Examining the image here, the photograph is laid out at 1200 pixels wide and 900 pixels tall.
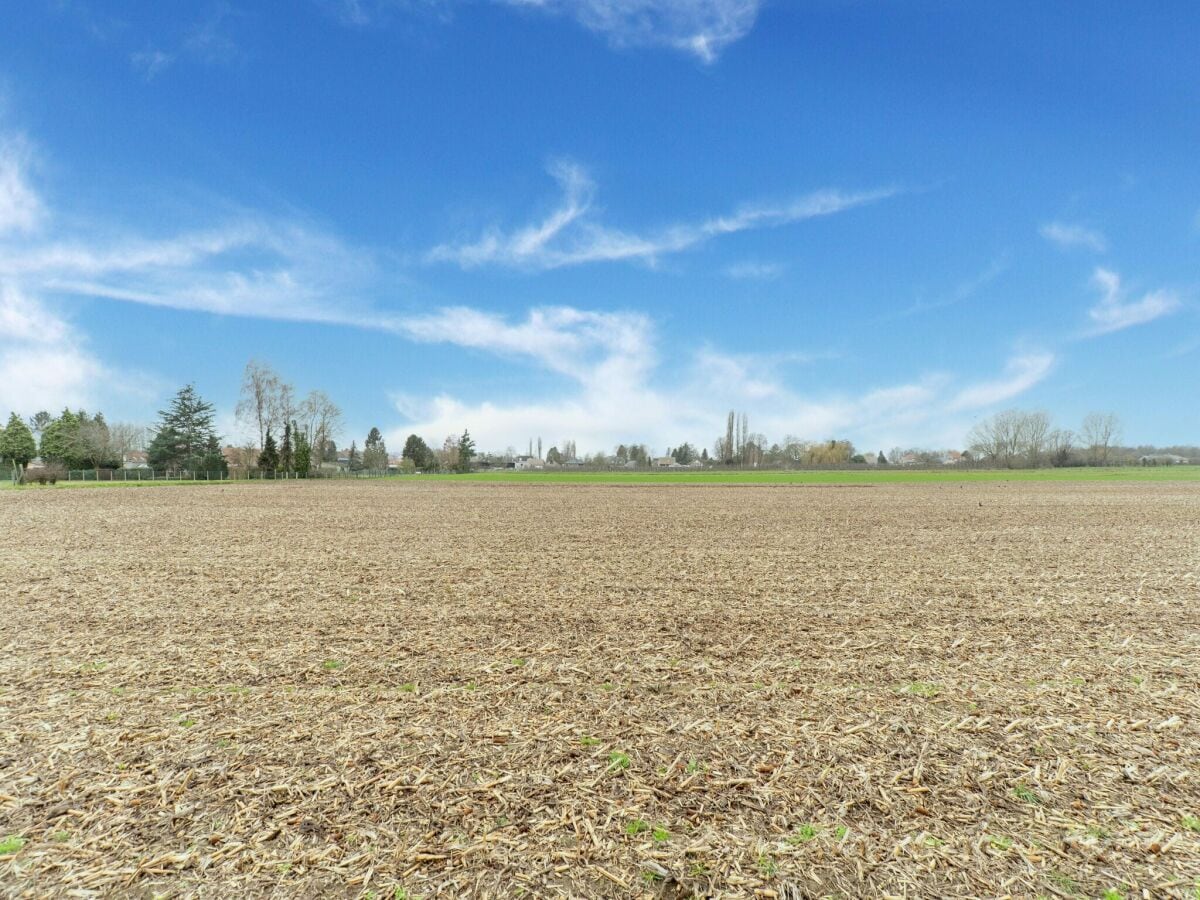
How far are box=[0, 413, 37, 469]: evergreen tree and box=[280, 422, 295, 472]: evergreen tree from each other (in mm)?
30122

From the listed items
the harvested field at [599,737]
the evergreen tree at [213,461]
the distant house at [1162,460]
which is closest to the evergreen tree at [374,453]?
the evergreen tree at [213,461]

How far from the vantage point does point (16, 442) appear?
70812 millimetres

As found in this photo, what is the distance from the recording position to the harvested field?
2.80 m

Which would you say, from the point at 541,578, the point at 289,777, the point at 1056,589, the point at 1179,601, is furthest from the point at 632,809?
the point at 1179,601

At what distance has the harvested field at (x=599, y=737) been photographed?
9.18 feet

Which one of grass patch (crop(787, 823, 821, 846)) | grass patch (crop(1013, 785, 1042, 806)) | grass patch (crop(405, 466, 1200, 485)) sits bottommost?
grass patch (crop(787, 823, 821, 846))

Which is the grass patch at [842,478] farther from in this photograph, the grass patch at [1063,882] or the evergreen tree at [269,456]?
the grass patch at [1063,882]

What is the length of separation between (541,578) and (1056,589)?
27.7ft

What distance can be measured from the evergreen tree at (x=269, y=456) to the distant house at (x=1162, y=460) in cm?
16188

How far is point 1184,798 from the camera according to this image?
11.0ft

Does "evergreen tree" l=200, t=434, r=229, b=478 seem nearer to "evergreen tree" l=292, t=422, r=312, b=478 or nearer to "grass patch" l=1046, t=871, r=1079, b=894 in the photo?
"evergreen tree" l=292, t=422, r=312, b=478

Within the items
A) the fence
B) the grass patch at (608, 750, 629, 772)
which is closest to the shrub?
the fence

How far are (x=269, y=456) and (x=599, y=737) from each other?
81.6 m

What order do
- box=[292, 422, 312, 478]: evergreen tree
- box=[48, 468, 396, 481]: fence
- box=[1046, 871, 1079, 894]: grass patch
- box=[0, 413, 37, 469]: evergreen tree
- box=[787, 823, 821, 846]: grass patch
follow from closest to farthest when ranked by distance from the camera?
box=[1046, 871, 1079, 894]: grass patch, box=[787, 823, 821, 846]: grass patch, box=[48, 468, 396, 481]: fence, box=[0, 413, 37, 469]: evergreen tree, box=[292, 422, 312, 478]: evergreen tree
